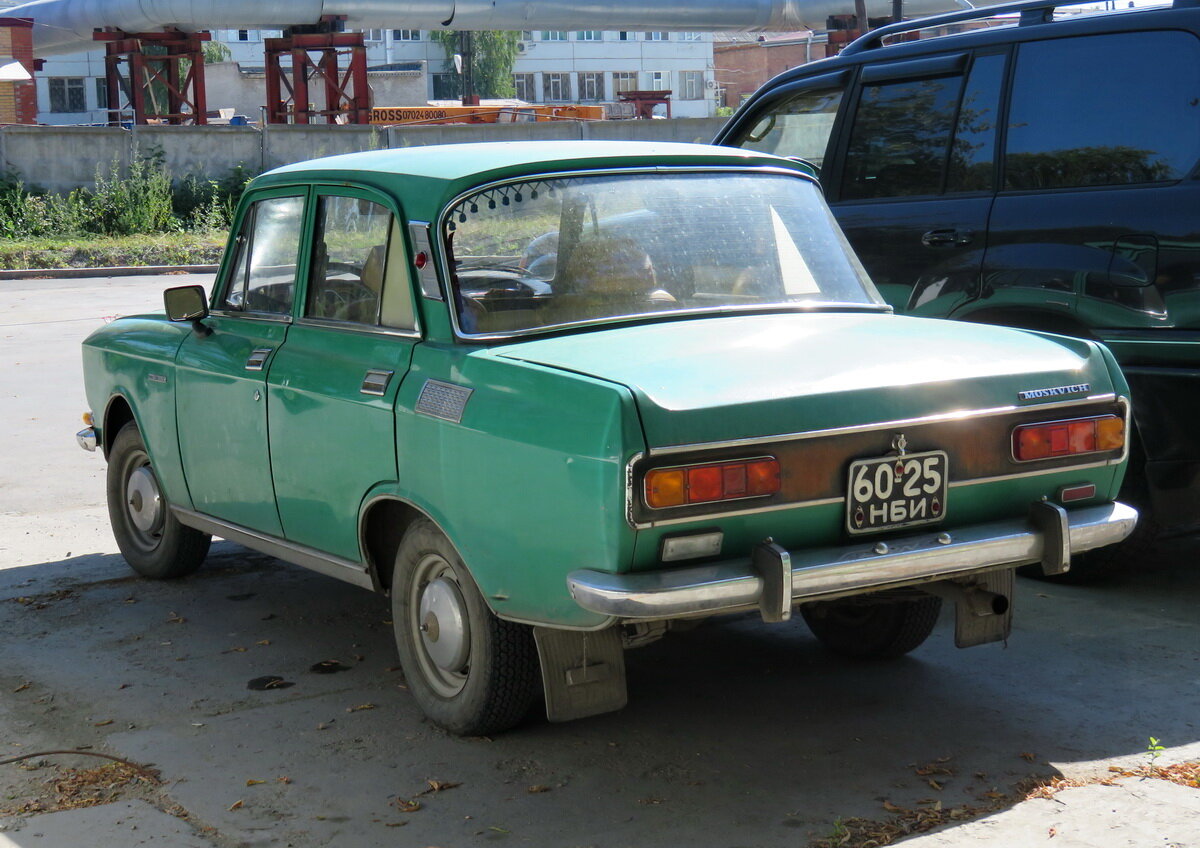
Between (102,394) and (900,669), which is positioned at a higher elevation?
(102,394)

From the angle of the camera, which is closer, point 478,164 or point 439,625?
point 439,625

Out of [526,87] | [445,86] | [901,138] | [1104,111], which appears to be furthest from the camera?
[526,87]

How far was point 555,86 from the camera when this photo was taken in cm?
9375

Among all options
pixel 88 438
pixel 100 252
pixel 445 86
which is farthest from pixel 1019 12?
pixel 445 86

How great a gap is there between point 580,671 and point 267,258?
2.27 meters

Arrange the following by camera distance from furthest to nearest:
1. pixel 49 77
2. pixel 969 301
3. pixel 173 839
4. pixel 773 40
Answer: pixel 773 40 < pixel 49 77 < pixel 969 301 < pixel 173 839

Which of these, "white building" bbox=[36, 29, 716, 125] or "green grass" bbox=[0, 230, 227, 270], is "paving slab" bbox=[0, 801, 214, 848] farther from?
"white building" bbox=[36, 29, 716, 125]

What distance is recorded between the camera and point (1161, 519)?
562 centimetres

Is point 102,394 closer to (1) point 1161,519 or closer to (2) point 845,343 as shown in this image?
(2) point 845,343

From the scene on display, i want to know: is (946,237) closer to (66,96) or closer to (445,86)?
(66,96)

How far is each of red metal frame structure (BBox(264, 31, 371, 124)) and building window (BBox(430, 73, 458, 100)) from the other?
54.4 meters

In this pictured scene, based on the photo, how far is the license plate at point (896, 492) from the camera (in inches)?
152

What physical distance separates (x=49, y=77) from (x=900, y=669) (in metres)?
81.9

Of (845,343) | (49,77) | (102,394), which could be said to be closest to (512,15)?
(102,394)
